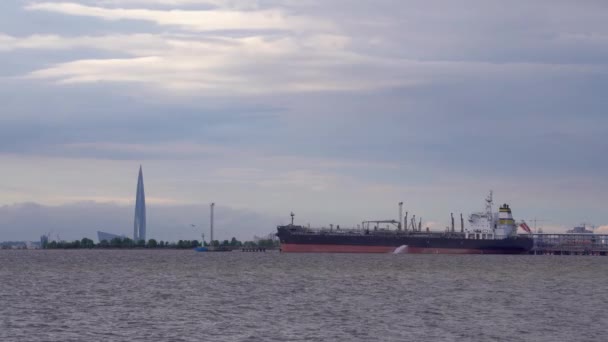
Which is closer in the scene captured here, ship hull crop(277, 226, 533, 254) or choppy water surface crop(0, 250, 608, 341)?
choppy water surface crop(0, 250, 608, 341)

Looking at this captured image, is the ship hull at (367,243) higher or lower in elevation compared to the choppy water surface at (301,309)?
higher

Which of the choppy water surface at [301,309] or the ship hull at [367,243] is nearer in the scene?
the choppy water surface at [301,309]

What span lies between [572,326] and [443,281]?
37.9m

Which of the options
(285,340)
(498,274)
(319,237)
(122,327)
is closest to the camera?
(285,340)

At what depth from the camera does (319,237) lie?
193250 millimetres

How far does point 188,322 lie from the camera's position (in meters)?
49.1

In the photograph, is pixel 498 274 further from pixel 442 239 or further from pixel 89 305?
pixel 442 239

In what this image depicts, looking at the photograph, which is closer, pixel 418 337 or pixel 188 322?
pixel 418 337

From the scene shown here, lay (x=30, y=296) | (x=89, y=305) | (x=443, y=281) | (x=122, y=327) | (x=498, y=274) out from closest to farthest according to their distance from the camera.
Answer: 1. (x=122, y=327)
2. (x=89, y=305)
3. (x=30, y=296)
4. (x=443, y=281)
5. (x=498, y=274)

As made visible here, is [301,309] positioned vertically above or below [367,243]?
below

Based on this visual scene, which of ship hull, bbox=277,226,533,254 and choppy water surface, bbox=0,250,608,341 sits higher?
ship hull, bbox=277,226,533,254

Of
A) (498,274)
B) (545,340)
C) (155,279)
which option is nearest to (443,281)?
(498,274)

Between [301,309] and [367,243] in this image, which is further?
[367,243]

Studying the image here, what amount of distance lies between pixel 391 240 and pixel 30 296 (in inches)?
5238
